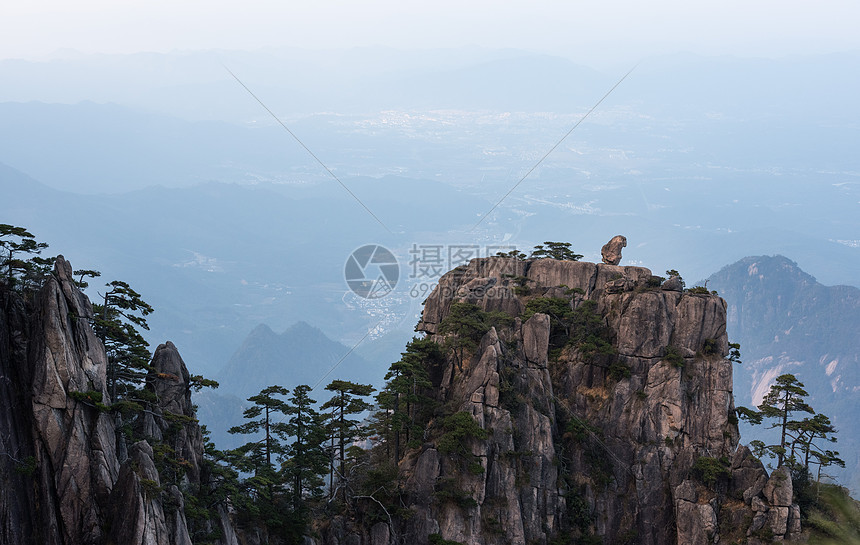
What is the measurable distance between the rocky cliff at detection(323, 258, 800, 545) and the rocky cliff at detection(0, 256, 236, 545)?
12.6m

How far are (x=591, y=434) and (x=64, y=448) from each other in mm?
27714

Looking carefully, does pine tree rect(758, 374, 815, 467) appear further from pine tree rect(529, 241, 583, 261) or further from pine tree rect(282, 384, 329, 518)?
pine tree rect(282, 384, 329, 518)

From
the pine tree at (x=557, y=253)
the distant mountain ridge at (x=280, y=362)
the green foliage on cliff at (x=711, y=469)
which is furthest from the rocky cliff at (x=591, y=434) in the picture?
the distant mountain ridge at (x=280, y=362)

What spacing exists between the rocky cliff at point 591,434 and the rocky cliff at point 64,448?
41.4 feet

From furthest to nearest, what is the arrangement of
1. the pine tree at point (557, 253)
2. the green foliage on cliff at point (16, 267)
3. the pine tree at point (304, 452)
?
the pine tree at point (557, 253)
the pine tree at point (304, 452)
the green foliage on cliff at point (16, 267)

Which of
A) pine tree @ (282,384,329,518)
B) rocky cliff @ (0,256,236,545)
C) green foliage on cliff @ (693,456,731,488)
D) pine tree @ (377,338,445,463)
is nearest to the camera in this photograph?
rocky cliff @ (0,256,236,545)

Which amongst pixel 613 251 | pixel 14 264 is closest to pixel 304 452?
pixel 14 264

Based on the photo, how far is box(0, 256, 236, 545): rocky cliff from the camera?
26312 mm

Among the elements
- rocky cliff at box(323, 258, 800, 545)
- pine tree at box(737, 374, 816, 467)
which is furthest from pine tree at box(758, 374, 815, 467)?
rocky cliff at box(323, 258, 800, 545)

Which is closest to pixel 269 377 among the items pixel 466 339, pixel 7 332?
pixel 466 339

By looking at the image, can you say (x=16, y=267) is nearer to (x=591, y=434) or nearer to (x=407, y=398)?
(x=407, y=398)

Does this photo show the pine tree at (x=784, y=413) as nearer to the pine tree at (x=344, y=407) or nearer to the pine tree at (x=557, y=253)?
the pine tree at (x=557, y=253)

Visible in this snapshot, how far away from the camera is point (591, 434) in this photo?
44.1 meters

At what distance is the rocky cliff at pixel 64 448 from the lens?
2631cm
